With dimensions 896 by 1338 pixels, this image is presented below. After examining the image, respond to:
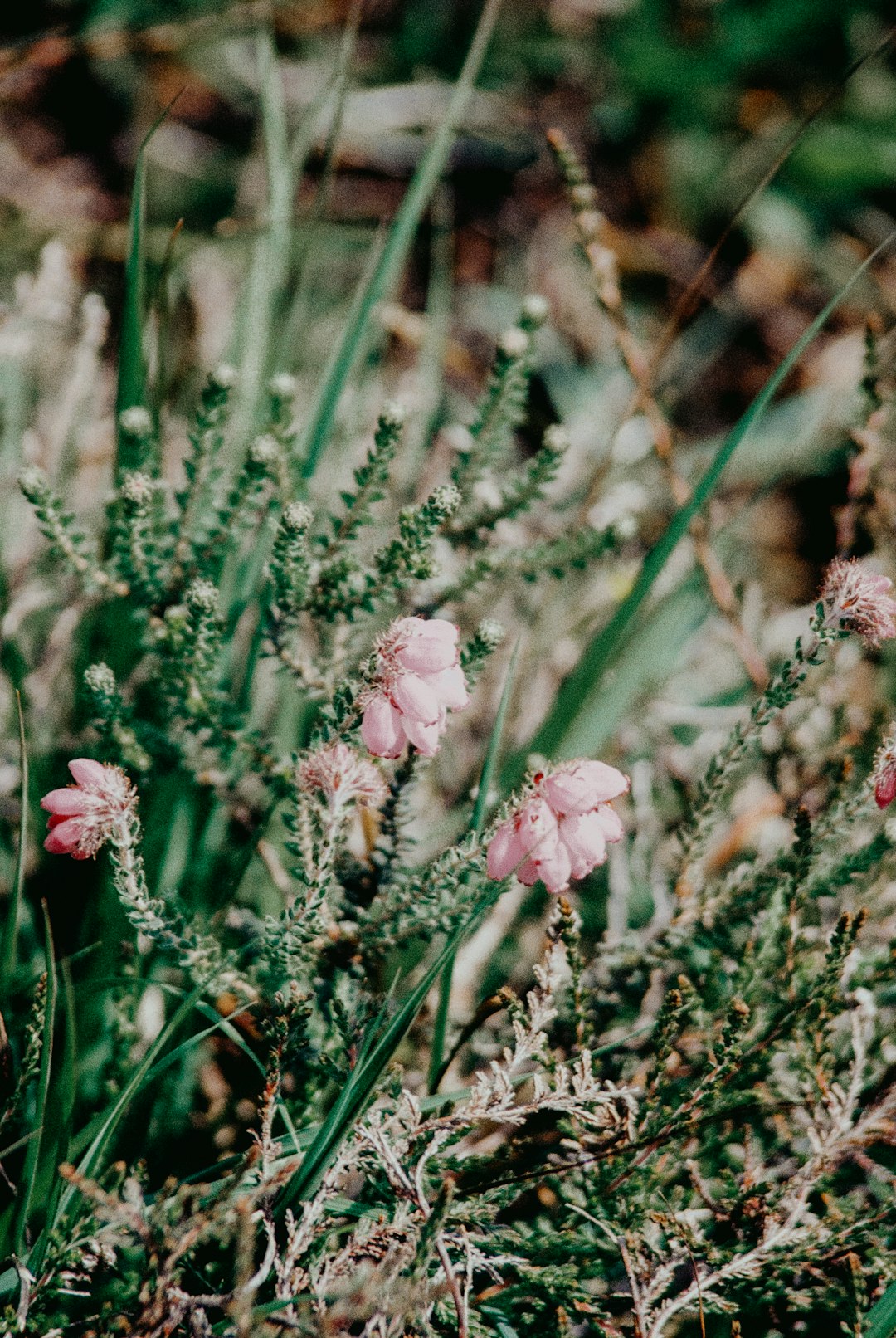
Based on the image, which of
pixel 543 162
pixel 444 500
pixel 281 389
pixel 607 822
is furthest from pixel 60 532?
pixel 543 162

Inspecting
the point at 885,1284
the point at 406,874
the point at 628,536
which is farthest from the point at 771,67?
the point at 885,1284

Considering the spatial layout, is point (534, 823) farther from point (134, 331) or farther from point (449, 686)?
point (134, 331)

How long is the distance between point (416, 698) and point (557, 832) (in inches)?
6.4

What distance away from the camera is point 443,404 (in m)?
2.24

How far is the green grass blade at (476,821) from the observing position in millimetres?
901

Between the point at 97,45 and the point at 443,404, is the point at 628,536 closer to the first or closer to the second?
the point at 443,404

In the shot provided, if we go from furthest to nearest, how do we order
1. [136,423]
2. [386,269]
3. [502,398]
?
[386,269], [502,398], [136,423]

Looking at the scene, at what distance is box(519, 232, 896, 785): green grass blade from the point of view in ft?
3.33

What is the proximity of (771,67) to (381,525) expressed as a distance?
2.02 metres

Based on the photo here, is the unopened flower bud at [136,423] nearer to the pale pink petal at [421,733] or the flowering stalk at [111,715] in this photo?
the flowering stalk at [111,715]

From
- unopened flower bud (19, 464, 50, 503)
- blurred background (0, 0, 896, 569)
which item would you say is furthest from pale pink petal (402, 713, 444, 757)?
blurred background (0, 0, 896, 569)

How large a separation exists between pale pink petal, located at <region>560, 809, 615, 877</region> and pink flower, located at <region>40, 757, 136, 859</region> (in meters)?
0.37

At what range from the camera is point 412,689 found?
31.3 inches

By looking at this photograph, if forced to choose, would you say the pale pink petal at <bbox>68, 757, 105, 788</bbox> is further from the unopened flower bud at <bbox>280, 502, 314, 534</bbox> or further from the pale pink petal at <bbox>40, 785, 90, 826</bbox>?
the unopened flower bud at <bbox>280, 502, 314, 534</bbox>
